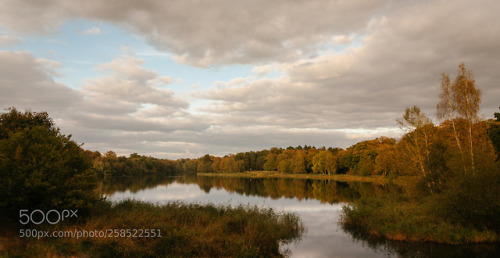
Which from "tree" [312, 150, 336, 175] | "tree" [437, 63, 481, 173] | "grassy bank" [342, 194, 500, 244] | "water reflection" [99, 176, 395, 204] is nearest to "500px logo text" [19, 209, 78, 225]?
"water reflection" [99, 176, 395, 204]

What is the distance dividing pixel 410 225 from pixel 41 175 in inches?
996

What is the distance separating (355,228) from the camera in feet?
85.1

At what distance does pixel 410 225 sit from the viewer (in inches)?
877

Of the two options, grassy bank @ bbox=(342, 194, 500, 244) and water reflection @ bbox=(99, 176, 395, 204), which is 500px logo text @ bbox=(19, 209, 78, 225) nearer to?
water reflection @ bbox=(99, 176, 395, 204)

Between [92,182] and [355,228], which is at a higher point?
[92,182]

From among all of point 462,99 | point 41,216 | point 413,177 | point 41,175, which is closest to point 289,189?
point 413,177

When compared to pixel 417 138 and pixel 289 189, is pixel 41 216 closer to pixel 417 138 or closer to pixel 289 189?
pixel 417 138

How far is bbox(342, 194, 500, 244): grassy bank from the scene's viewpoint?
1947 centimetres

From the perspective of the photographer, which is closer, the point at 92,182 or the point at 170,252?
the point at 170,252

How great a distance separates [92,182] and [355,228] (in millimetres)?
Answer: 22085

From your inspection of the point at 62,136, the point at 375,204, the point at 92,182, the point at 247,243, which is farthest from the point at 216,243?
the point at 375,204

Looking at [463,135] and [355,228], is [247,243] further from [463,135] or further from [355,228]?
[463,135]

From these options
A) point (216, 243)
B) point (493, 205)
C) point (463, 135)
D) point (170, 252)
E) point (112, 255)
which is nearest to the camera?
point (112, 255)

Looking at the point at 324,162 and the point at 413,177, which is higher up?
the point at 324,162
